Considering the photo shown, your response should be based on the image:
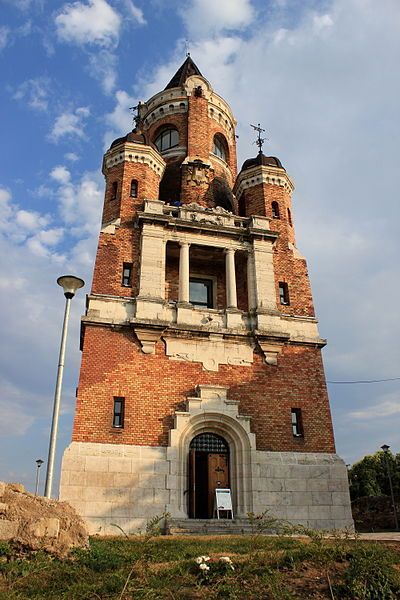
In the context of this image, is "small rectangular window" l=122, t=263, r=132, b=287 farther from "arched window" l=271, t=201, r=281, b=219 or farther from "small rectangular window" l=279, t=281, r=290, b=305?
"arched window" l=271, t=201, r=281, b=219

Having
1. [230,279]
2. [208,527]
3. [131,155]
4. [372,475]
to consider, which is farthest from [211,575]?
[372,475]

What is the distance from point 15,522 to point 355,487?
158ft

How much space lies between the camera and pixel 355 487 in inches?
1988

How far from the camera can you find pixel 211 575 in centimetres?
738

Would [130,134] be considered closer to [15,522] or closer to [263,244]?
[263,244]

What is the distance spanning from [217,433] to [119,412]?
364cm

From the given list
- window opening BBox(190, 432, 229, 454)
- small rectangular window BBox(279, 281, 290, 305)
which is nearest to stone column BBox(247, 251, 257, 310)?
small rectangular window BBox(279, 281, 290, 305)

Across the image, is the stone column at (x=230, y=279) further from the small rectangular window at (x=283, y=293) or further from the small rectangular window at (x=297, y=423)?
the small rectangular window at (x=297, y=423)

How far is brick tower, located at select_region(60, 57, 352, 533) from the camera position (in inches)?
670

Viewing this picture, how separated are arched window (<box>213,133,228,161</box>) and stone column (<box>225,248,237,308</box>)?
10.2 metres

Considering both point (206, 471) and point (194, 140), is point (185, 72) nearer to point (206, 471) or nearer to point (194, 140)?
point (194, 140)

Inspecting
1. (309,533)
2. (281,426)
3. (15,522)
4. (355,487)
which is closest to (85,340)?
(281,426)

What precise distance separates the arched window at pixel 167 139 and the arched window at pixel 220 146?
2461 mm

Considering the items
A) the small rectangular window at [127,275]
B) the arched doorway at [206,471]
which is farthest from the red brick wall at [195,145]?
the arched doorway at [206,471]
